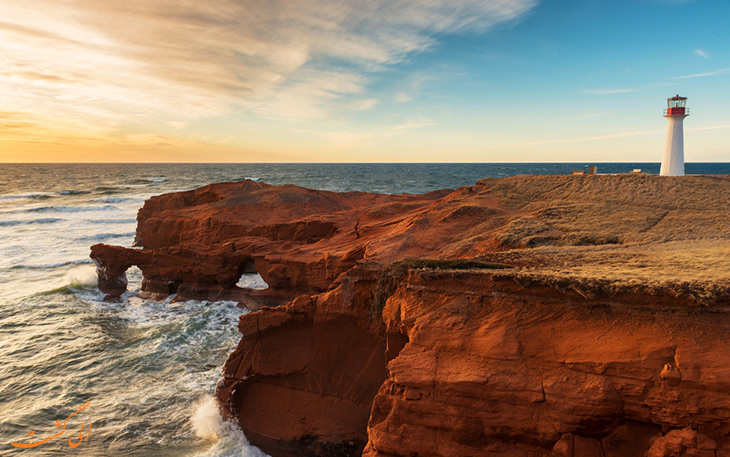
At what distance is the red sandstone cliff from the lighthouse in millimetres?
8995

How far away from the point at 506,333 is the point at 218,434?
6949 millimetres

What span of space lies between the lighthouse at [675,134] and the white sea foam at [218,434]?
995 inches

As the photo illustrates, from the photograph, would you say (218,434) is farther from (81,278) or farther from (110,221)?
(110,221)

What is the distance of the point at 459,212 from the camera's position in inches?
541

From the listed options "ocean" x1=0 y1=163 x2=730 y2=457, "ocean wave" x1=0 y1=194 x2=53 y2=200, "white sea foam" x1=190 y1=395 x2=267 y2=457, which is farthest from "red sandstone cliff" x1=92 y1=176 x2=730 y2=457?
"ocean wave" x1=0 y1=194 x2=53 y2=200

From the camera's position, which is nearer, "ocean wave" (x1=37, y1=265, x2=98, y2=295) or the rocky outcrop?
the rocky outcrop

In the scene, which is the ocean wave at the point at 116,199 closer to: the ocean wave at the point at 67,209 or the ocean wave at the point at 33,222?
the ocean wave at the point at 67,209

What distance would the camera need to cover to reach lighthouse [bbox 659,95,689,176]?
22828 mm

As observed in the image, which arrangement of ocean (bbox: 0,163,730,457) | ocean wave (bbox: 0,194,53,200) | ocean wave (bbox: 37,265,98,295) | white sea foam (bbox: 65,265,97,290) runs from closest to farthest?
ocean (bbox: 0,163,730,457) < ocean wave (bbox: 37,265,98,295) < white sea foam (bbox: 65,265,97,290) < ocean wave (bbox: 0,194,53,200)

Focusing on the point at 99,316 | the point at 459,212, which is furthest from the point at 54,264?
the point at 459,212

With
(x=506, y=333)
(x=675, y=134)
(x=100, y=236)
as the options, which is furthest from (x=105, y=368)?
(x=675, y=134)

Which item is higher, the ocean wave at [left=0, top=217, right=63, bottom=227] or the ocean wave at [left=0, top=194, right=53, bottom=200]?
the ocean wave at [left=0, top=194, right=53, bottom=200]

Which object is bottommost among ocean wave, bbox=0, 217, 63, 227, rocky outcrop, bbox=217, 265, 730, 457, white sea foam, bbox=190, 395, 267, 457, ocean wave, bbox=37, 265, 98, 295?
white sea foam, bbox=190, 395, 267, 457

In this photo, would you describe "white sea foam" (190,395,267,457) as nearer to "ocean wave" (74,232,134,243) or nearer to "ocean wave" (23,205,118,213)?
"ocean wave" (74,232,134,243)
